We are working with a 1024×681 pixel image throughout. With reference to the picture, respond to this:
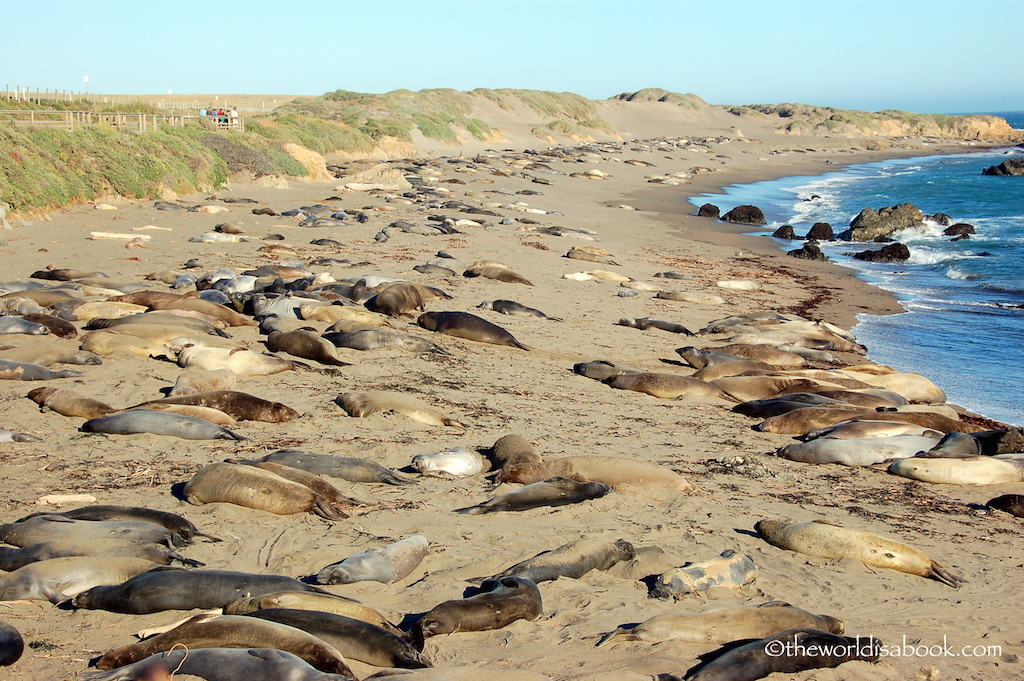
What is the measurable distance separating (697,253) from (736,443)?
11.1m

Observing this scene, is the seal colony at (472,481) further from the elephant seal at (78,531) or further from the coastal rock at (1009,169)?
the coastal rock at (1009,169)

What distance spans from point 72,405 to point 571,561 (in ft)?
13.0

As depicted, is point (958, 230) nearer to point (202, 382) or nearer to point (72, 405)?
point (202, 382)

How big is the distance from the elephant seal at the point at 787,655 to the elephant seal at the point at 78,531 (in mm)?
2609

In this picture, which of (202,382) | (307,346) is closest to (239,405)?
(202,382)

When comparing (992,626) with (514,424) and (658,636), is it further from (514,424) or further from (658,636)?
(514,424)

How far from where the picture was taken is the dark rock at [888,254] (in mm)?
18109

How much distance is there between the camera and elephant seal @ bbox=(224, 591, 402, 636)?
10.5 feet

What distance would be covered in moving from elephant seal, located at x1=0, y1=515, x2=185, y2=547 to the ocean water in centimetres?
790

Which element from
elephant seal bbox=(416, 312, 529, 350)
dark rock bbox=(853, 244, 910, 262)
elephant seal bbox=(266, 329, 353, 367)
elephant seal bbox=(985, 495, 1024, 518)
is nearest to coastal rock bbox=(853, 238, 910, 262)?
dark rock bbox=(853, 244, 910, 262)

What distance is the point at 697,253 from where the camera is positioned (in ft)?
55.7

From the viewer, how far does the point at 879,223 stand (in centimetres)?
2156

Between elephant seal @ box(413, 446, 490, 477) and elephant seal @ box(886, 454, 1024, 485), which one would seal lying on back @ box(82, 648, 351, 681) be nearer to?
elephant seal @ box(413, 446, 490, 477)

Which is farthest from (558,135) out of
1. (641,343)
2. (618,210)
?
(641,343)
